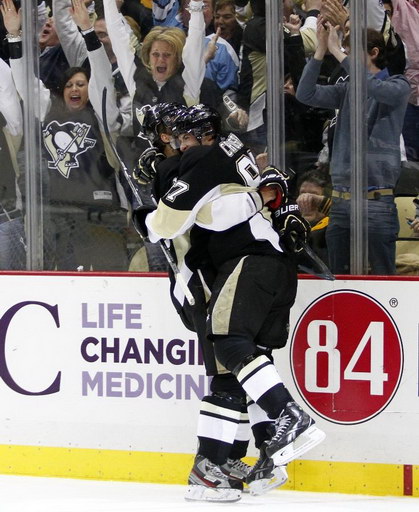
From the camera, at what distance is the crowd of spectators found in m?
3.97

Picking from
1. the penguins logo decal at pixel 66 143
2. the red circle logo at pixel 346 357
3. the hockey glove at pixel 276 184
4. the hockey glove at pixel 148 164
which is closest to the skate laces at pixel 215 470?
the red circle logo at pixel 346 357

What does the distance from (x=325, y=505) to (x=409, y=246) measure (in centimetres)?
93

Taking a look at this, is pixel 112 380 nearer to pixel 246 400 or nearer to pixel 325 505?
pixel 246 400

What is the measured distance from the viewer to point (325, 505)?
3.70 meters

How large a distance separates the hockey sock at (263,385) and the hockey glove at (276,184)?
527 mm

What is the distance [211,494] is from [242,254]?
2.65 feet

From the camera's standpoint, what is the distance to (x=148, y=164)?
12.8 feet

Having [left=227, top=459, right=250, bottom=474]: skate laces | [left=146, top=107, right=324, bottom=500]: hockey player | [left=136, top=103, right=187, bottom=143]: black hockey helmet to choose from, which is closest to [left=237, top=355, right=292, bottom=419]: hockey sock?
[left=146, top=107, right=324, bottom=500]: hockey player

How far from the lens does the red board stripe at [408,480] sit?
3834 mm

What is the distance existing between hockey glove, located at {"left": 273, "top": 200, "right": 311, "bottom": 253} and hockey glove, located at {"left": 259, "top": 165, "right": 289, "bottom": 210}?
1.2 inches

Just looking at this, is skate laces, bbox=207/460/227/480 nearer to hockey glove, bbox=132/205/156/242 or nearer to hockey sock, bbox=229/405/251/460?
hockey sock, bbox=229/405/251/460

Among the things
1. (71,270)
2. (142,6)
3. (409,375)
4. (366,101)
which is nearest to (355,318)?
(409,375)

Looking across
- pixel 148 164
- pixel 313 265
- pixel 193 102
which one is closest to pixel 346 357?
pixel 313 265

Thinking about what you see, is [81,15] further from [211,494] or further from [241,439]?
[211,494]
